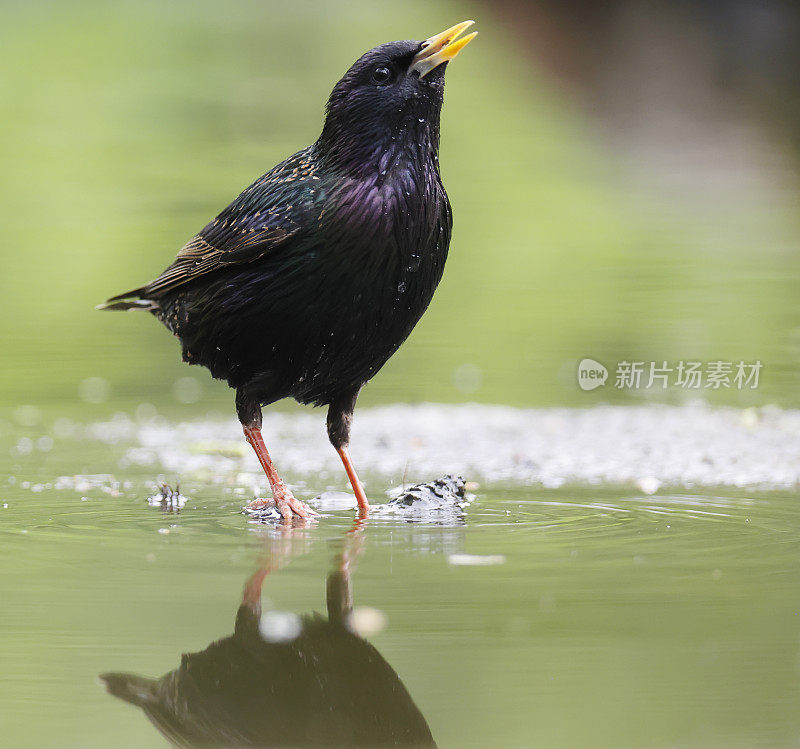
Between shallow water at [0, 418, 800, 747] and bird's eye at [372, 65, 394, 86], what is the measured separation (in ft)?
4.35

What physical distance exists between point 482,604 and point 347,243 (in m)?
1.46

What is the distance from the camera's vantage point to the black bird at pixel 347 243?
3795 mm

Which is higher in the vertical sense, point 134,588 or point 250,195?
point 250,195

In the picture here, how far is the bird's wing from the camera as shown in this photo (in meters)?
A: 3.87

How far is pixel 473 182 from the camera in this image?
11234 millimetres

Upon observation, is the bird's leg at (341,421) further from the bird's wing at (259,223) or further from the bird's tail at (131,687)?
the bird's tail at (131,687)

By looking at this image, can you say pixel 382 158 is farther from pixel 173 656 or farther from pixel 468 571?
pixel 173 656

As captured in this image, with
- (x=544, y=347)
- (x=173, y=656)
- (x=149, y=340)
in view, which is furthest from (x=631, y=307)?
(x=173, y=656)

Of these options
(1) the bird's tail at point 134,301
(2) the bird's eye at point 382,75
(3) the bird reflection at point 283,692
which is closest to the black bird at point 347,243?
(2) the bird's eye at point 382,75

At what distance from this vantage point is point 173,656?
2295 millimetres

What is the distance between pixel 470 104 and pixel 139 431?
8.00m

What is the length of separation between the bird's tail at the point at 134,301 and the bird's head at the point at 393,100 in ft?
3.71

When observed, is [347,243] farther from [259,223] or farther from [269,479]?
[269,479]

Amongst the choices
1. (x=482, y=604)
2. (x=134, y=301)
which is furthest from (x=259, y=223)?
(x=482, y=604)
